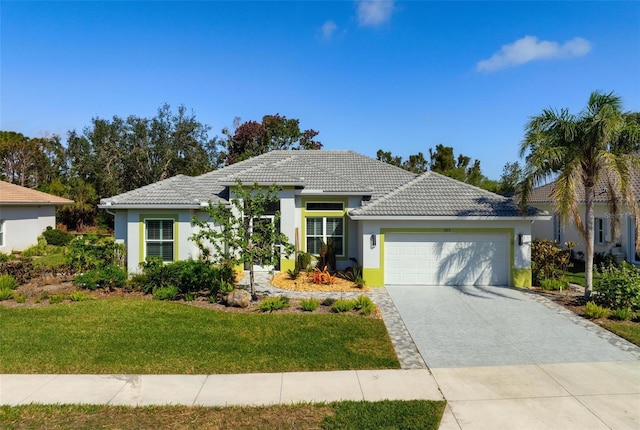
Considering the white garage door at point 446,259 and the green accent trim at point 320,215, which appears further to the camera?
the green accent trim at point 320,215

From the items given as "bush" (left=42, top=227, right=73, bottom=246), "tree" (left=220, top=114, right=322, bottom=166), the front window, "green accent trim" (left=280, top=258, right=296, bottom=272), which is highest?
"tree" (left=220, top=114, right=322, bottom=166)

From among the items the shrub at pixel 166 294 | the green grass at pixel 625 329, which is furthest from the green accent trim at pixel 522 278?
the shrub at pixel 166 294

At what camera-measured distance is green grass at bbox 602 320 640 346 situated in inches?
371

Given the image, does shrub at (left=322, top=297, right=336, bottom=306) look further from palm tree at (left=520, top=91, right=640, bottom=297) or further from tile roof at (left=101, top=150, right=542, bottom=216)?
palm tree at (left=520, top=91, right=640, bottom=297)

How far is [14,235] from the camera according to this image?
25.0 metres

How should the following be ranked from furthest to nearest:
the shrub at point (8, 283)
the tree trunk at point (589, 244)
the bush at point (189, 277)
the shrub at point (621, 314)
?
1. the shrub at point (8, 283)
2. the bush at point (189, 277)
3. the tree trunk at point (589, 244)
4. the shrub at point (621, 314)

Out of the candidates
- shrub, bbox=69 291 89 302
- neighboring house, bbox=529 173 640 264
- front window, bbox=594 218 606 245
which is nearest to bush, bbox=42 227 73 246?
shrub, bbox=69 291 89 302

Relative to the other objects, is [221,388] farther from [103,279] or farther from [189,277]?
[103,279]

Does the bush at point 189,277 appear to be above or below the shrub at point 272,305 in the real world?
above

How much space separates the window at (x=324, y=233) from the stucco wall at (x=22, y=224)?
20034mm

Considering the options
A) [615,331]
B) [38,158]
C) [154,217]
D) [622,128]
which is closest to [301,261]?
[154,217]

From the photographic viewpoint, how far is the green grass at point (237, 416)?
573cm

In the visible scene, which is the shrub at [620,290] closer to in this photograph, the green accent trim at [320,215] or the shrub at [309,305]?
the shrub at [309,305]

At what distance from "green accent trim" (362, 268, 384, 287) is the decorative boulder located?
16.6 ft
